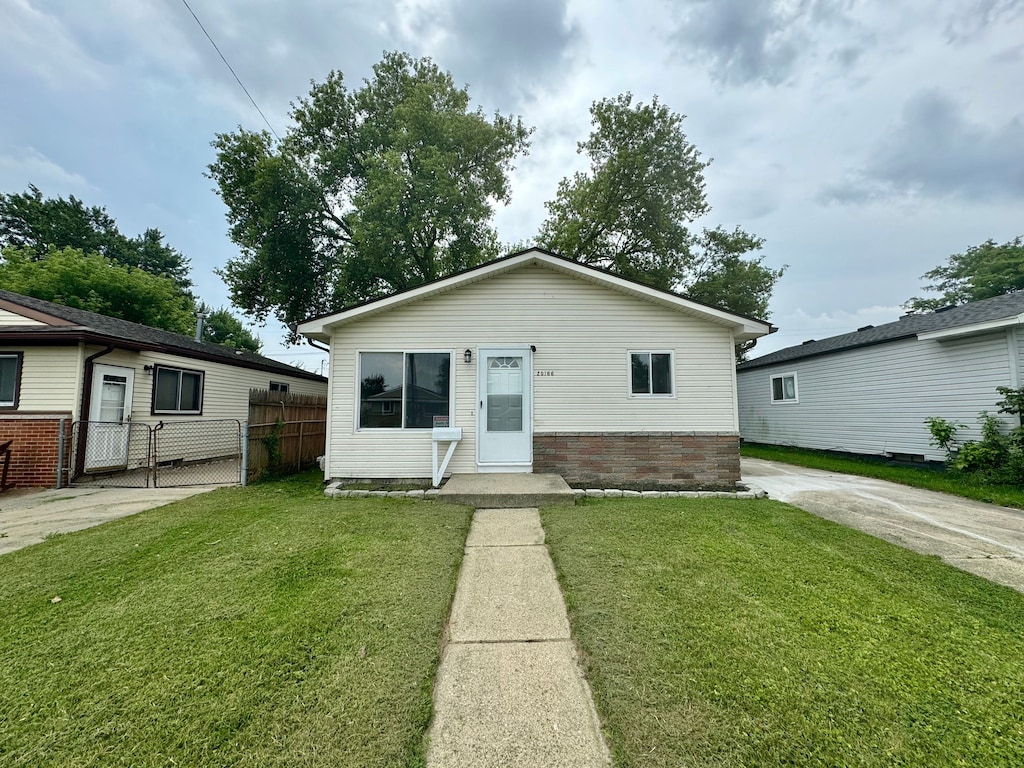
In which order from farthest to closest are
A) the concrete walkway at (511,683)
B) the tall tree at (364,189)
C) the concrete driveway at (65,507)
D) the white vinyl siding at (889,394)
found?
the tall tree at (364,189) → the white vinyl siding at (889,394) → the concrete driveway at (65,507) → the concrete walkway at (511,683)

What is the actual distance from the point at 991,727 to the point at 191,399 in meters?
13.1

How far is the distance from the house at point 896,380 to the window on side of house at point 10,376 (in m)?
18.4

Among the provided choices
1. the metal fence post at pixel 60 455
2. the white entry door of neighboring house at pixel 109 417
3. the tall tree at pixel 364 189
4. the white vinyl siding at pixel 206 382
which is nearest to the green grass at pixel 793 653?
the metal fence post at pixel 60 455

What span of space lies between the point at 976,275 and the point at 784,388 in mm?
20333

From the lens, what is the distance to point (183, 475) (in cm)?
827

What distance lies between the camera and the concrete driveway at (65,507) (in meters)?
4.45

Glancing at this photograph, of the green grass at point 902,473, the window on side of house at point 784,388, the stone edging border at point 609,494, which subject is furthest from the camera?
the window on side of house at point 784,388

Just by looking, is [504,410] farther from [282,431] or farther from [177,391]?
[177,391]

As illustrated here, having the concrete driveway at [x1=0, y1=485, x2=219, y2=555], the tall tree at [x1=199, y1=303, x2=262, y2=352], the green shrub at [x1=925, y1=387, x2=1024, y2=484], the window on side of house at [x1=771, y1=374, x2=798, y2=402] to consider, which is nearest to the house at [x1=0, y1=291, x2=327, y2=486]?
the concrete driveway at [x1=0, y1=485, x2=219, y2=555]

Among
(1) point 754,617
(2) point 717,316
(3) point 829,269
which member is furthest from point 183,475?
(3) point 829,269

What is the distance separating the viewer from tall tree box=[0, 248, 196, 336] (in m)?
16.5

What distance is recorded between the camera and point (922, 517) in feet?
17.1

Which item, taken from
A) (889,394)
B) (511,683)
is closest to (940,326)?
(889,394)

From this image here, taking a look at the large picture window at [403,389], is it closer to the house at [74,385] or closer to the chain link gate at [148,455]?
the chain link gate at [148,455]
